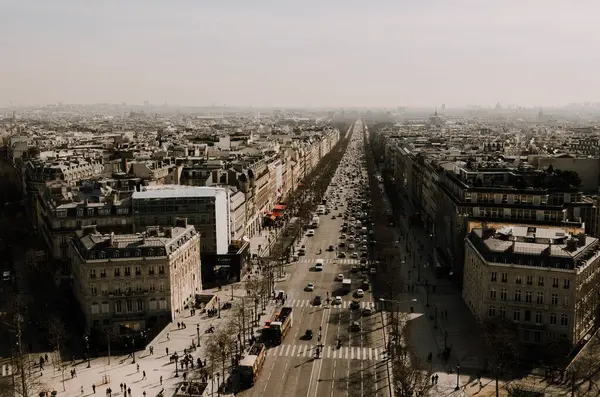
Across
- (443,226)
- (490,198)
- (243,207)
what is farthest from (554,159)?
(243,207)

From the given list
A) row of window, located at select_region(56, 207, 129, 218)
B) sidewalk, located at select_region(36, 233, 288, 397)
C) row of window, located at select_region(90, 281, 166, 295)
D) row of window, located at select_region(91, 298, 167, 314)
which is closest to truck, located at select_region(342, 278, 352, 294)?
sidewalk, located at select_region(36, 233, 288, 397)

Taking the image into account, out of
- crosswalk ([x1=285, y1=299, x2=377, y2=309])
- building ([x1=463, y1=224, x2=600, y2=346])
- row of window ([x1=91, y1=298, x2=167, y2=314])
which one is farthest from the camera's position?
crosswalk ([x1=285, y1=299, x2=377, y2=309])

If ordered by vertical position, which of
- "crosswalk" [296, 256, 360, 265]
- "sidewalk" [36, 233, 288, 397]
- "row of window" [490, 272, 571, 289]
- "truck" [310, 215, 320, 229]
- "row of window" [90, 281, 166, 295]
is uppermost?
"row of window" [490, 272, 571, 289]

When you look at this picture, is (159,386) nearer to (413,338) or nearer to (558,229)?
(413,338)

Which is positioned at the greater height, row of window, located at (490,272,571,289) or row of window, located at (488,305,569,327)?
row of window, located at (490,272,571,289)

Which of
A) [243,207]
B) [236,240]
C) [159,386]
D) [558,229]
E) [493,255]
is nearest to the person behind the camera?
[159,386]

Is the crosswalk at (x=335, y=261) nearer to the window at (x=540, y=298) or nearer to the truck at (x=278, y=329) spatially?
the truck at (x=278, y=329)

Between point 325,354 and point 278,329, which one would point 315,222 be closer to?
point 278,329

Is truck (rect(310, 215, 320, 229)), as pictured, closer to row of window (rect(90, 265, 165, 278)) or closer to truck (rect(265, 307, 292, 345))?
truck (rect(265, 307, 292, 345))
